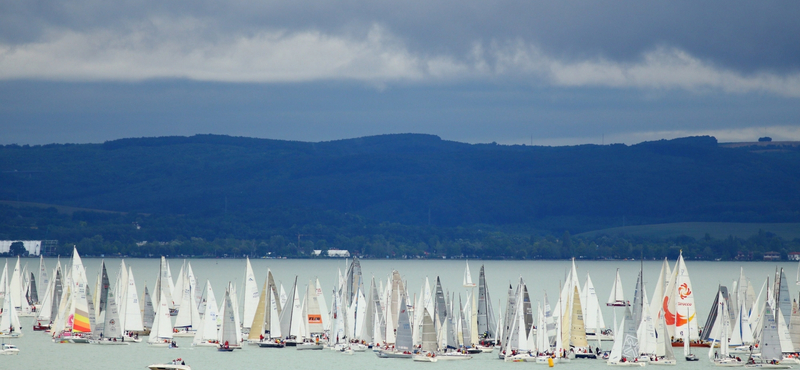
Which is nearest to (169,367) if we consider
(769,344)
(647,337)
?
(647,337)

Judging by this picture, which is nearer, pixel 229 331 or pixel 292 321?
pixel 229 331

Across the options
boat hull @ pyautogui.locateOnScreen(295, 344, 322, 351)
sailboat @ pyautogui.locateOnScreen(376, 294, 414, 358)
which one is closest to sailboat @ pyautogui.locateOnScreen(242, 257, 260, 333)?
boat hull @ pyautogui.locateOnScreen(295, 344, 322, 351)

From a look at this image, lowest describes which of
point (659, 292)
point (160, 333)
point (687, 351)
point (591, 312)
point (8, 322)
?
point (687, 351)

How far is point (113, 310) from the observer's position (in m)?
Result: 65.1

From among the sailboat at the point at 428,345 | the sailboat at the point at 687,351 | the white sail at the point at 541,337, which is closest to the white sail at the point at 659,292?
the sailboat at the point at 687,351

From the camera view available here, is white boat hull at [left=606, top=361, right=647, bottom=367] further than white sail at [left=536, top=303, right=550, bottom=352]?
No

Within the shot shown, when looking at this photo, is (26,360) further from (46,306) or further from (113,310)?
(46,306)

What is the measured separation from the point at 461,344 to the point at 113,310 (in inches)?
813

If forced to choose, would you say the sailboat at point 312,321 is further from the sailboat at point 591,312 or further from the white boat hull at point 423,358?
the sailboat at point 591,312

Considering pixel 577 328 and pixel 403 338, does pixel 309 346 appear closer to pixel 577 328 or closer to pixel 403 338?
pixel 403 338

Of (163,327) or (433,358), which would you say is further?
(163,327)

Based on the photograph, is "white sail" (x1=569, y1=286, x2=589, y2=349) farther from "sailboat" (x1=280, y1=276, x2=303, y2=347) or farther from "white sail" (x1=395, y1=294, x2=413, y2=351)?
"sailboat" (x1=280, y1=276, x2=303, y2=347)

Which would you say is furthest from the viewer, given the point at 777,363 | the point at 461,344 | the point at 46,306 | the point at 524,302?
the point at 46,306

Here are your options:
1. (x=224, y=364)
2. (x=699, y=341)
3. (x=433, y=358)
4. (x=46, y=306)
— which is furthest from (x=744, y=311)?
(x=46, y=306)
